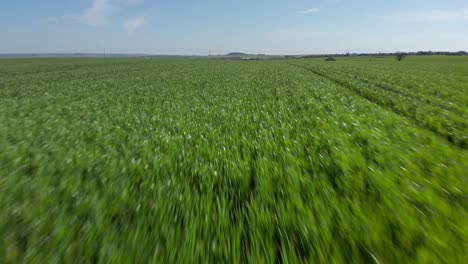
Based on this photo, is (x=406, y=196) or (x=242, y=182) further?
(x=242, y=182)

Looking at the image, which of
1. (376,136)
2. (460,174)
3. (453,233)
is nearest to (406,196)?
(453,233)

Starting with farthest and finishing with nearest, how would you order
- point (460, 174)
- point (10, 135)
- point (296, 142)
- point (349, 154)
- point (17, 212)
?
point (10, 135)
point (296, 142)
point (349, 154)
point (460, 174)
point (17, 212)

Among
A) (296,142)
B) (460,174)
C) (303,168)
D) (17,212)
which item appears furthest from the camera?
(296,142)

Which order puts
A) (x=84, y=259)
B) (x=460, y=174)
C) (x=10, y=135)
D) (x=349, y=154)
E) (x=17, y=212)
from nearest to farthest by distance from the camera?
Answer: (x=84, y=259) < (x=17, y=212) < (x=460, y=174) < (x=349, y=154) < (x=10, y=135)

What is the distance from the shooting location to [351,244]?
6.05ft

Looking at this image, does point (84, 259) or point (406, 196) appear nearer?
point (84, 259)

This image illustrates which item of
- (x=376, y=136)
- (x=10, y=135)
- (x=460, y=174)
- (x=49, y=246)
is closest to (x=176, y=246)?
(x=49, y=246)

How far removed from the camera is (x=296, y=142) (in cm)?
453

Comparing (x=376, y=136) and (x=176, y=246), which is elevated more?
(x=376, y=136)

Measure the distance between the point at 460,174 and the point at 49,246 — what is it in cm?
511

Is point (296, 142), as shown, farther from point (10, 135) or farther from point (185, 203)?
point (10, 135)

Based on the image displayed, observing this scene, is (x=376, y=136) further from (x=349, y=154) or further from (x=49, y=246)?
(x=49, y=246)

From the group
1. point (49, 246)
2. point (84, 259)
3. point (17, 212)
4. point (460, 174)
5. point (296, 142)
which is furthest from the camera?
point (296, 142)

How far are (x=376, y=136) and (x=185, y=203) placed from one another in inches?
171
